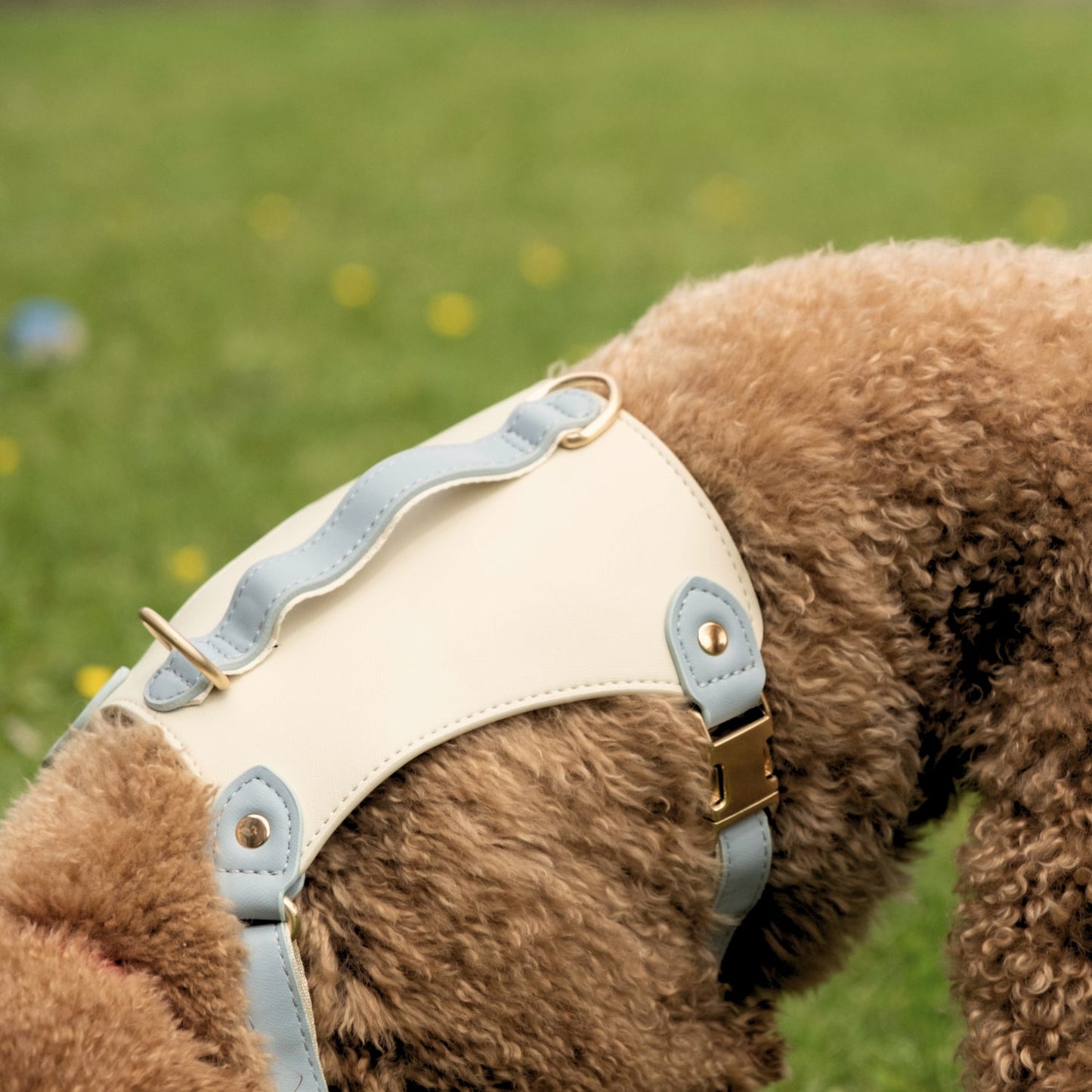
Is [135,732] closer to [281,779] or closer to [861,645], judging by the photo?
[281,779]

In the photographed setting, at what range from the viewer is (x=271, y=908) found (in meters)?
1.07

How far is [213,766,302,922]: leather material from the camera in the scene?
107 centimetres

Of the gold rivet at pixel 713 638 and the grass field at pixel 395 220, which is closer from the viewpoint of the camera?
the gold rivet at pixel 713 638

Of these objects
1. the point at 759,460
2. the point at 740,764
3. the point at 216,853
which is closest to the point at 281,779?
the point at 216,853

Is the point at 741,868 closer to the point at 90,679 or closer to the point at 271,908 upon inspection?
the point at 271,908

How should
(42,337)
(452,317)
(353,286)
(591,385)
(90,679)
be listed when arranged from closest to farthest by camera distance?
(591,385)
(90,679)
(42,337)
(452,317)
(353,286)

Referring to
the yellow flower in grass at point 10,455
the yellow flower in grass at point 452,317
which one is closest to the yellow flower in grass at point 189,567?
the yellow flower in grass at point 10,455

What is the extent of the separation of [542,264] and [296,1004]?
345 centimetres

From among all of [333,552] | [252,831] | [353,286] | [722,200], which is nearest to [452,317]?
[353,286]

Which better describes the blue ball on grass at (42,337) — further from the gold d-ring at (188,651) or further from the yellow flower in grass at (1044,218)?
the yellow flower in grass at (1044,218)

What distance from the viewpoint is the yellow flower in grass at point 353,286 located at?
4.05 m

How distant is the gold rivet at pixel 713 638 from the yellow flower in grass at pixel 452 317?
108 inches

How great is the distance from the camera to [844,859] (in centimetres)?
126

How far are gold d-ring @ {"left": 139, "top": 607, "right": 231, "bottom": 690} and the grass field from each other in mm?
776
